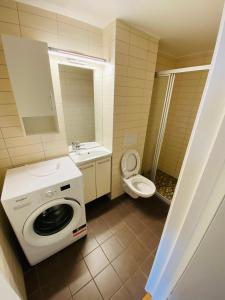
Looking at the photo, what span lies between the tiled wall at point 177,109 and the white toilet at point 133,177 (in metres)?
0.61

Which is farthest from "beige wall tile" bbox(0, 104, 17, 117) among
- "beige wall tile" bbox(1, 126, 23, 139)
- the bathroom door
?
the bathroom door

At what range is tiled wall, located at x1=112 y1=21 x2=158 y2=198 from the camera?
145cm

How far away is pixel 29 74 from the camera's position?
1.07m

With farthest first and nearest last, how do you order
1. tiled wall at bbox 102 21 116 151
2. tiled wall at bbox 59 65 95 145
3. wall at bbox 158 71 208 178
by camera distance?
wall at bbox 158 71 208 178
tiled wall at bbox 59 65 95 145
tiled wall at bbox 102 21 116 151

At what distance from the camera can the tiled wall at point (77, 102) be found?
1.58 metres

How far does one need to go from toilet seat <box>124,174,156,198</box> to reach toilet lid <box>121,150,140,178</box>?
0.27 ft

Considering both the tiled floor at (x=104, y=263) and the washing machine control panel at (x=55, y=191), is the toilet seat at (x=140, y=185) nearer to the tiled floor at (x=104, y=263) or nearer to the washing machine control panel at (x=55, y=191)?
the tiled floor at (x=104, y=263)

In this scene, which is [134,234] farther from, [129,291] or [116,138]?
[116,138]

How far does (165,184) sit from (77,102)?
2.10 meters

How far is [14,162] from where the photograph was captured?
4.49ft

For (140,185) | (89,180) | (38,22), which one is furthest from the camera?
(140,185)

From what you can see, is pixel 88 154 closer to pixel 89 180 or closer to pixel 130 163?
pixel 89 180

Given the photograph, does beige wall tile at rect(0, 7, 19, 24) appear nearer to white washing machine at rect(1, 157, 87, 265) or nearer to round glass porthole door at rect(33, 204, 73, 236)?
white washing machine at rect(1, 157, 87, 265)

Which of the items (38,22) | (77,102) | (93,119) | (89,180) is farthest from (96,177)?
(38,22)
